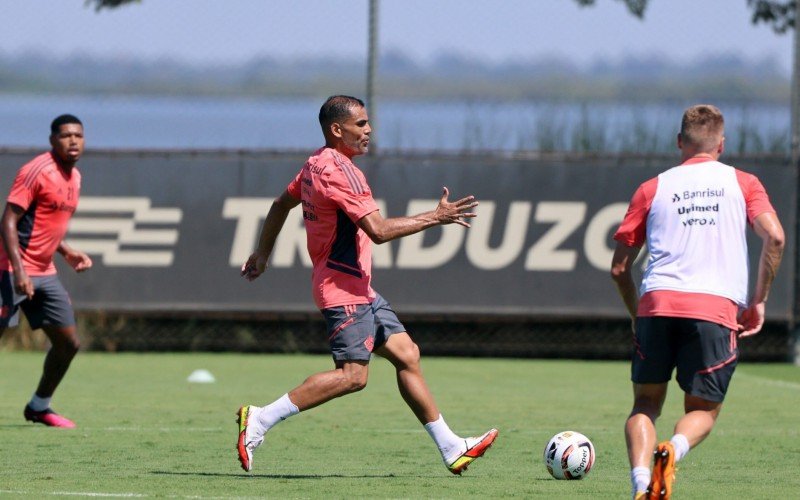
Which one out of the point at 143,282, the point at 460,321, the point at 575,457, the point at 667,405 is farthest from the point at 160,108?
the point at 575,457

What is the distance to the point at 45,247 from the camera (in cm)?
1103

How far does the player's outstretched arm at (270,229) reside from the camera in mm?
8807

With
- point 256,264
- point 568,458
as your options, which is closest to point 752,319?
point 568,458

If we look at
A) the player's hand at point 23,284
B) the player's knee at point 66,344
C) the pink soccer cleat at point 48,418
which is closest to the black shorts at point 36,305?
the player's knee at point 66,344

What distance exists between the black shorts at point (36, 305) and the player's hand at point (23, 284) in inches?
11.6

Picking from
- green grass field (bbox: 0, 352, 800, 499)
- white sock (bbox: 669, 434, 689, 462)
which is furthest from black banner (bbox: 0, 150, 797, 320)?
white sock (bbox: 669, 434, 689, 462)

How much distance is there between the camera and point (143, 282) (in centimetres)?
1742

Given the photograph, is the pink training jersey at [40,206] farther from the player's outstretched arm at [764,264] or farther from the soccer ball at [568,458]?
the player's outstretched arm at [764,264]

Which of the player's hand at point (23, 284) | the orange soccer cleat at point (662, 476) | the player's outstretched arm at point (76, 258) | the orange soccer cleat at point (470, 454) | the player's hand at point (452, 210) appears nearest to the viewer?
the orange soccer cleat at point (662, 476)

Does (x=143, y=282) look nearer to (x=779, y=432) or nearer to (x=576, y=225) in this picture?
(x=576, y=225)

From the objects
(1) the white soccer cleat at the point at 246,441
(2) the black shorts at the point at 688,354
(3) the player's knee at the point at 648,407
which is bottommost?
(1) the white soccer cleat at the point at 246,441

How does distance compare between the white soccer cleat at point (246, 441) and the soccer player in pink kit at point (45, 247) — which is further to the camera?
the soccer player in pink kit at point (45, 247)

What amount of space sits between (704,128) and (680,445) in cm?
153

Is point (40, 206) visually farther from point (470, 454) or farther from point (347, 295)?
point (470, 454)
